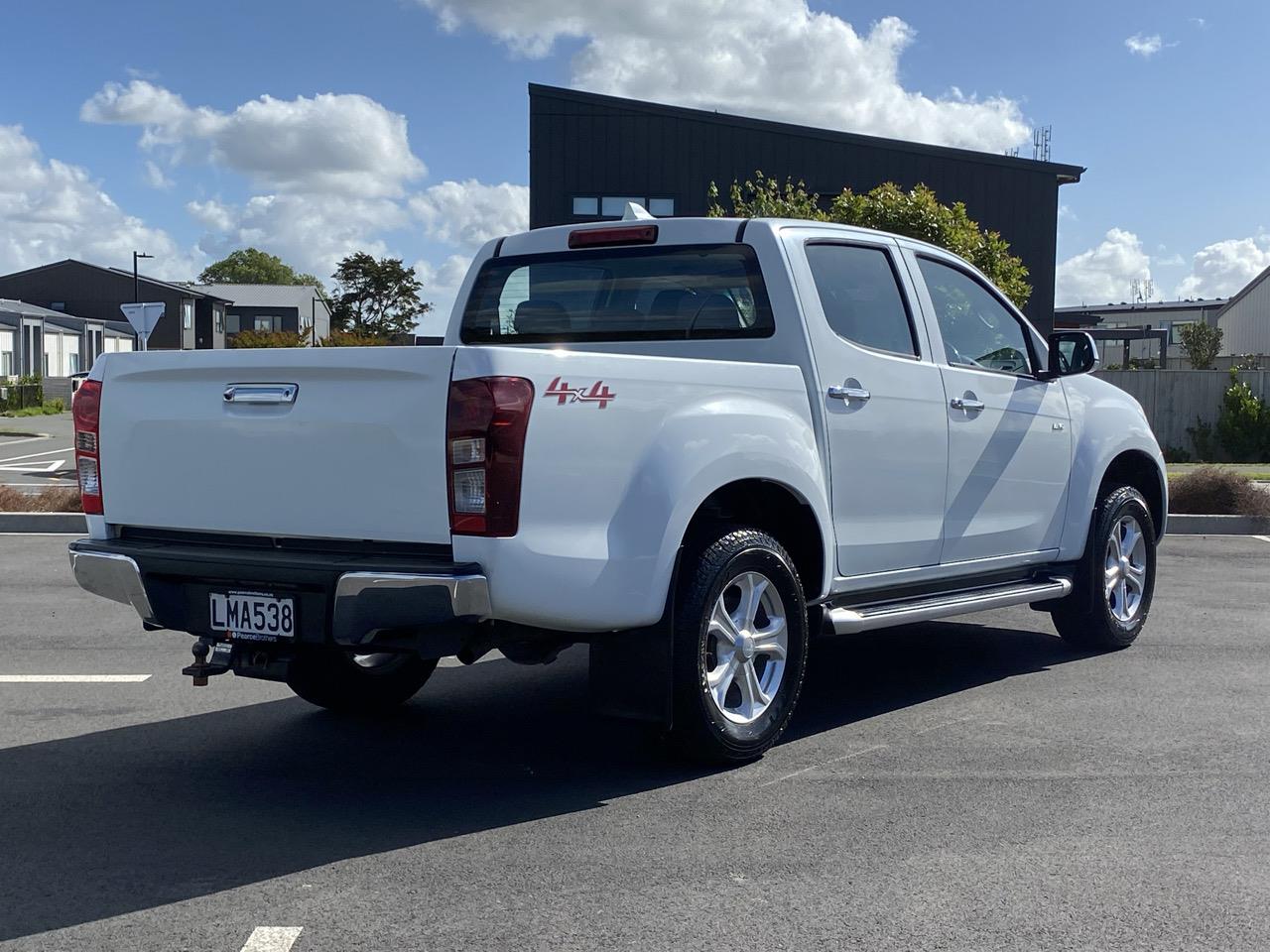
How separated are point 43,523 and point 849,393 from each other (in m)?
9.96

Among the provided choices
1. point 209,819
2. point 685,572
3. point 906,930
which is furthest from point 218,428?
point 906,930

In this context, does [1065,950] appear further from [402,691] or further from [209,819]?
[402,691]

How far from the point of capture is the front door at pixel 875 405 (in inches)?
225

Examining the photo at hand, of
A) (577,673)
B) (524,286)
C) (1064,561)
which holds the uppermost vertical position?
(524,286)

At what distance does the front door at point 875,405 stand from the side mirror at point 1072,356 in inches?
44.3

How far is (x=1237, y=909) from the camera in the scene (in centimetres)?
380

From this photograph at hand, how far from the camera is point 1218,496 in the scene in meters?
14.1

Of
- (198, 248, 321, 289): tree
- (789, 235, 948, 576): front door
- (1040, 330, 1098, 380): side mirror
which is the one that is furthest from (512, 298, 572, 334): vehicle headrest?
(198, 248, 321, 289): tree

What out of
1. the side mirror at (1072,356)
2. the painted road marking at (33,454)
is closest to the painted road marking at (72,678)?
the side mirror at (1072,356)

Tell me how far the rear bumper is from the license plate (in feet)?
0.10

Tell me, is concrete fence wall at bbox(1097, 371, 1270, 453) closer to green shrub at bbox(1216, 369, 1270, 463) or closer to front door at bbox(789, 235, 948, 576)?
green shrub at bbox(1216, 369, 1270, 463)

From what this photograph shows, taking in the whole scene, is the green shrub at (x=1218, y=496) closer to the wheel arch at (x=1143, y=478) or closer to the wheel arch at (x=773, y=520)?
the wheel arch at (x=1143, y=478)

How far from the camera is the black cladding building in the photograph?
35.5m

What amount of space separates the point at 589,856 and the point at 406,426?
141cm
